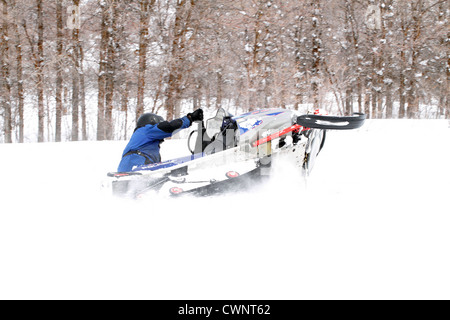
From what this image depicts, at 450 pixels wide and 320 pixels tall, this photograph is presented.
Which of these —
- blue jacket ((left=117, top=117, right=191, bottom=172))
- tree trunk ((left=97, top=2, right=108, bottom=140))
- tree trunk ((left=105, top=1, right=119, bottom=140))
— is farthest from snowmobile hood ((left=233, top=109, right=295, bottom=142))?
tree trunk ((left=105, top=1, right=119, bottom=140))

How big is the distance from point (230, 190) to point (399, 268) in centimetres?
200

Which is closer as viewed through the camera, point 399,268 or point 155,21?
point 399,268

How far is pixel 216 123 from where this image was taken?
481 centimetres

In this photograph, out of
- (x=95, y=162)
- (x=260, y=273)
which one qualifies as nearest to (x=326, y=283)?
(x=260, y=273)

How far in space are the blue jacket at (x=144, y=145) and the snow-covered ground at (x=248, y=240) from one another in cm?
67

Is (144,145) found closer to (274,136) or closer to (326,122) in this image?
(274,136)

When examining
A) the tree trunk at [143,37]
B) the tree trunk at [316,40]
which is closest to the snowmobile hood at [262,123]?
the tree trunk at [143,37]

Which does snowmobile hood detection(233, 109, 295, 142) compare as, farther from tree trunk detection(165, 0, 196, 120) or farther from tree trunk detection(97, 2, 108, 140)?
tree trunk detection(97, 2, 108, 140)

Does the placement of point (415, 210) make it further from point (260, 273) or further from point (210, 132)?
point (210, 132)

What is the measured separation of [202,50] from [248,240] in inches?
438

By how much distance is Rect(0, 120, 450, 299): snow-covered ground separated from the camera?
255 cm

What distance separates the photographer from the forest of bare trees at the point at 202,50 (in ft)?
42.7

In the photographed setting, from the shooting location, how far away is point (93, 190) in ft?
18.5

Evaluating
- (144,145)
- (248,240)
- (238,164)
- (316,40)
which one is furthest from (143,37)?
(248,240)
